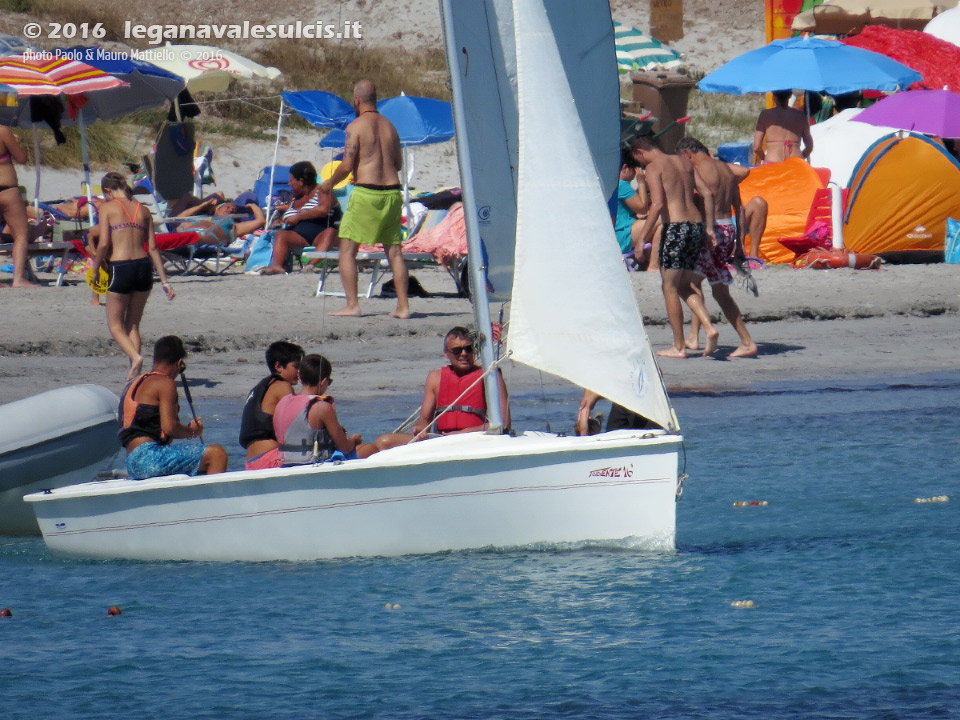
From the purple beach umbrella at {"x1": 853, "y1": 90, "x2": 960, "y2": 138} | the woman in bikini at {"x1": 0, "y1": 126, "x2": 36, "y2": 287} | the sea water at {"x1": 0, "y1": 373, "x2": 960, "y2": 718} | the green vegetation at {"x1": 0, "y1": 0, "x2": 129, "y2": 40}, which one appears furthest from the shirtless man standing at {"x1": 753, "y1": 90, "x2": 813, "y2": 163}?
the green vegetation at {"x1": 0, "y1": 0, "x2": 129, "y2": 40}

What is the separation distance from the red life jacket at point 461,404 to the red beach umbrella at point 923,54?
627 inches

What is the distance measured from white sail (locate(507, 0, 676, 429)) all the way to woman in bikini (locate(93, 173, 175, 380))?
449 centimetres

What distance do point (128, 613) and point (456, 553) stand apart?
1.42 meters

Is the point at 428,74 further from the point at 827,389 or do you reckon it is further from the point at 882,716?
the point at 882,716

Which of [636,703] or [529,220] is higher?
[529,220]

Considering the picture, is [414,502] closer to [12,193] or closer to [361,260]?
[361,260]

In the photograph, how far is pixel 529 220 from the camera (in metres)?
6.20

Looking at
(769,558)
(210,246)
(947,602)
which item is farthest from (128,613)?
(210,246)

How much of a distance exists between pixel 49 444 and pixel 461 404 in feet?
6.85

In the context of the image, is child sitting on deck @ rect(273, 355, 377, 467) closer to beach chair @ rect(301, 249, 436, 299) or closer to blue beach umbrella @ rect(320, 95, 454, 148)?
beach chair @ rect(301, 249, 436, 299)

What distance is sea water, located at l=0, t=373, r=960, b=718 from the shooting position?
16.7 ft

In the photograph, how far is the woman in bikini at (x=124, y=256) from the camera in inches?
394

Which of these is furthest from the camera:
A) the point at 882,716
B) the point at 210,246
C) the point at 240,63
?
the point at 240,63

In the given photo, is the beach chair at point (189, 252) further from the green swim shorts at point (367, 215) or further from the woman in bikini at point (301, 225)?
the green swim shorts at point (367, 215)
